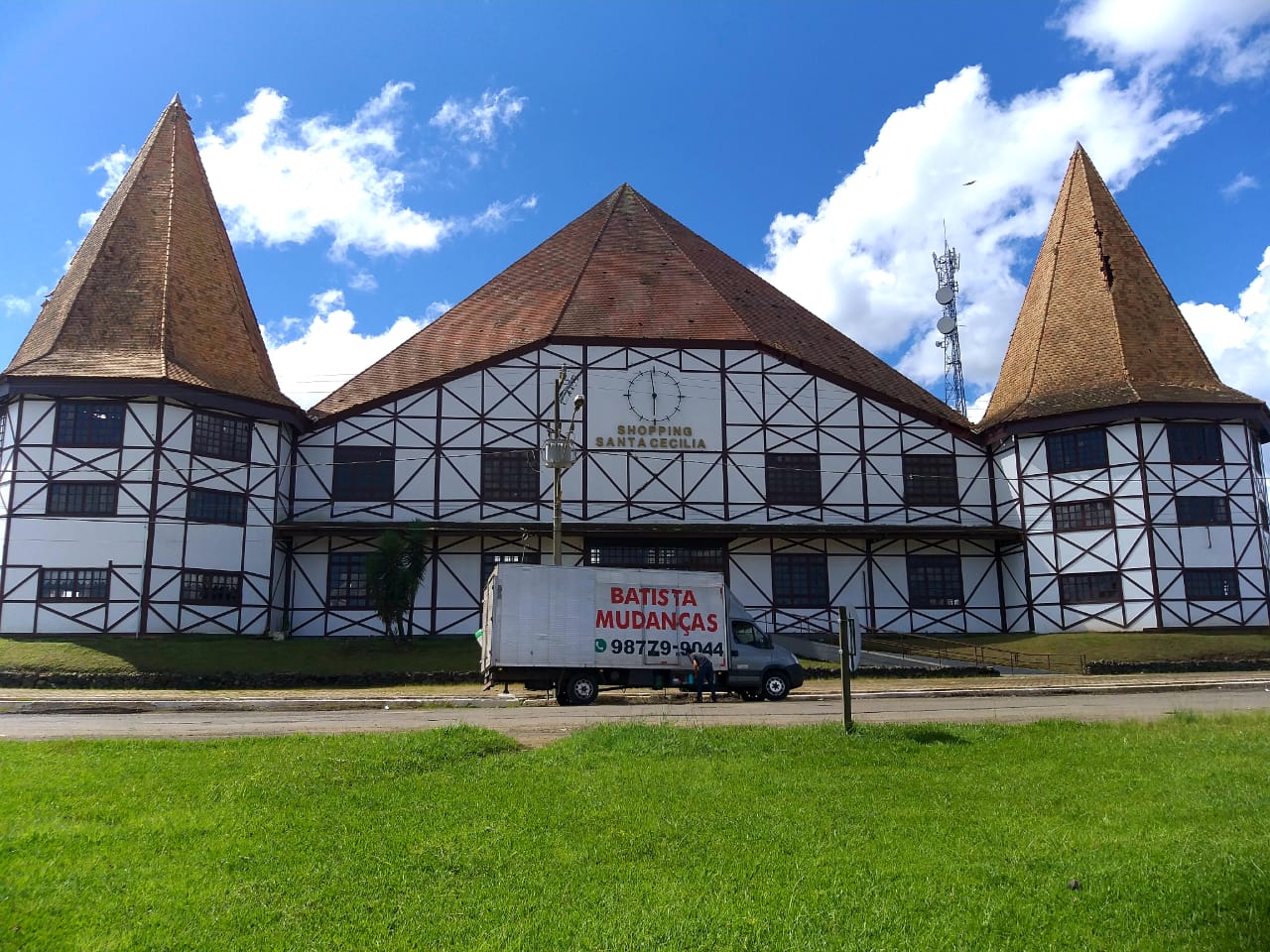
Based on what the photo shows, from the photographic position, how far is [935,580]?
36.8 meters

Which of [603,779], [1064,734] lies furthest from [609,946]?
[1064,734]

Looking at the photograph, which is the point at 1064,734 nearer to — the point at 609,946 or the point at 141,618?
the point at 609,946

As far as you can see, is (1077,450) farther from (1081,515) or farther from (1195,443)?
(1195,443)

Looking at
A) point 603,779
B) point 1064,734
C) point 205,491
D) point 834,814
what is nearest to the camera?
point 834,814

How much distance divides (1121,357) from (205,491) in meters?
32.4

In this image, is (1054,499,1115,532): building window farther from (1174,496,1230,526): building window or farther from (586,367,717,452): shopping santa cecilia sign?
(586,367,717,452): shopping santa cecilia sign

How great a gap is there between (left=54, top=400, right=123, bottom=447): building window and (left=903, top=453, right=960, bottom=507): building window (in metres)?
27.2

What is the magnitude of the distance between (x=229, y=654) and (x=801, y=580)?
762 inches

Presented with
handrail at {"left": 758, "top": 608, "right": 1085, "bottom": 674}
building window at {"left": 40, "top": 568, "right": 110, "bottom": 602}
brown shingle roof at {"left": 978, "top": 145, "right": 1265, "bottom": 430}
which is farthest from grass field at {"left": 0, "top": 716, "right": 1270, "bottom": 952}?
brown shingle roof at {"left": 978, "top": 145, "right": 1265, "bottom": 430}

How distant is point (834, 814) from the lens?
8.30 meters

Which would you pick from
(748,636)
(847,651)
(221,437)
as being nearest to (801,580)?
(748,636)

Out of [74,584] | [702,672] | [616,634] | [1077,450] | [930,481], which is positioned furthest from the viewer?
[930,481]

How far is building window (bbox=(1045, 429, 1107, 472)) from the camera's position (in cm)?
3512

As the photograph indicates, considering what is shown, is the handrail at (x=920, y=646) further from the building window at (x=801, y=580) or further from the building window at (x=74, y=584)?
the building window at (x=74, y=584)
